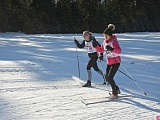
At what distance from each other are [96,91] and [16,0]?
33748 mm

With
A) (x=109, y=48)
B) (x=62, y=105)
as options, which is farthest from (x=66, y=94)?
(x=109, y=48)

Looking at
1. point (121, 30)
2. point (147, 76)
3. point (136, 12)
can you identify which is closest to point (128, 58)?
point (147, 76)

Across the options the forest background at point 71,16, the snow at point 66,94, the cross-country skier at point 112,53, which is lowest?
the snow at point 66,94

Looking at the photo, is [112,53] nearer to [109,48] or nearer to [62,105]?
[109,48]

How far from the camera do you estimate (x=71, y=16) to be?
38219mm

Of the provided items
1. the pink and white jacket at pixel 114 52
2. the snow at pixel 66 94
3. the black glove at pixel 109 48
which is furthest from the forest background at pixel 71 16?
the black glove at pixel 109 48

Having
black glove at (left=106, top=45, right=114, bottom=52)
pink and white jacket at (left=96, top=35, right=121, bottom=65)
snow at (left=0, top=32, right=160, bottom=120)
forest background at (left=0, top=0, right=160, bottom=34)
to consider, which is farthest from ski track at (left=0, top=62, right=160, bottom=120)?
forest background at (left=0, top=0, right=160, bottom=34)

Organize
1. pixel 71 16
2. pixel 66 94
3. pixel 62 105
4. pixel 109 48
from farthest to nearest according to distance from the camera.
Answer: pixel 71 16 < pixel 66 94 < pixel 109 48 < pixel 62 105

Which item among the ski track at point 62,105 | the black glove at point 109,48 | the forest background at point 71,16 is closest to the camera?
the ski track at point 62,105

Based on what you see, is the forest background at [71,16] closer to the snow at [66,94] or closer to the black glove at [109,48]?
the snow at [66,94]

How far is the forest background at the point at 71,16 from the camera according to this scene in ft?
121

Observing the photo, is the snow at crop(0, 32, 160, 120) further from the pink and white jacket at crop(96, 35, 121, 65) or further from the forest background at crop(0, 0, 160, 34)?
the forest background at crop(0, 0, 160, 34)

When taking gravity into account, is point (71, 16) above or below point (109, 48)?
above

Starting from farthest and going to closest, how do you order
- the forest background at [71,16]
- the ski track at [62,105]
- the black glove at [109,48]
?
the forest background at [71,16]
the black glove at [109,48]
the ski track at [62,105]
